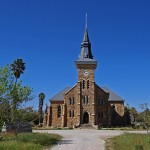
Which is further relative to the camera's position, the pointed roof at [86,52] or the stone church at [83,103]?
the pointed roof at [86,52]

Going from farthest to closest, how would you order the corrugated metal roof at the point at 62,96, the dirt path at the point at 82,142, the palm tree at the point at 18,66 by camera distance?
the corrugated metal roof at the point at 62,96 → the palm tree at the point at 18,66 → the dirt path at the point at 82,142

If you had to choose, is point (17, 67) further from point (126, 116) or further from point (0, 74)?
point (0, 74)

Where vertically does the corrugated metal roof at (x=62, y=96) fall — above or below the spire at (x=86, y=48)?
below

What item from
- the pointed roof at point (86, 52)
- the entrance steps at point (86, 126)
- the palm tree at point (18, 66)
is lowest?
the entrance steps at point (86, 126)

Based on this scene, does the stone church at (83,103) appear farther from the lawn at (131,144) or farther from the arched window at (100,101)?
the lawn at (131,144)

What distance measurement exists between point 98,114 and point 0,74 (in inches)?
1799

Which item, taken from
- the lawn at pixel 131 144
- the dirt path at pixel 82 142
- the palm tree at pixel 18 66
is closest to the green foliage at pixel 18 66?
the palm tree at pixel 18 66

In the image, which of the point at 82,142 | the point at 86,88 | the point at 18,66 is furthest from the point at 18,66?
the point at 82,142

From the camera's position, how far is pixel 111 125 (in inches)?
2916

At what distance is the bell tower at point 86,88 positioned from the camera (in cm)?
6925

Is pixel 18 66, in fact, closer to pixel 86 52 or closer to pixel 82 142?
pixel 86 52

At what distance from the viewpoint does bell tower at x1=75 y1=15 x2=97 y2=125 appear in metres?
69.2

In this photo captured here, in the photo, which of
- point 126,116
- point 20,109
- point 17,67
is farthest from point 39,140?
point 126,116

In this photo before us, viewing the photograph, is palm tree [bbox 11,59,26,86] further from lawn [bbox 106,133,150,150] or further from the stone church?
lawn [bbox 106,133,150,150]
